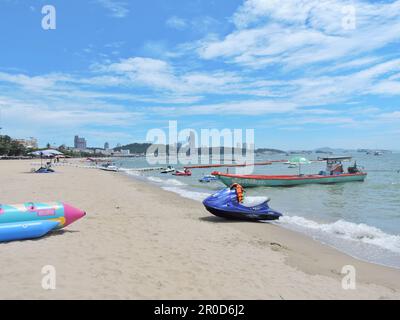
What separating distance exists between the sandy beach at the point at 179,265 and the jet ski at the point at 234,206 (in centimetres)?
128

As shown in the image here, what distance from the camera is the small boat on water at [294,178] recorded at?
94.9ft

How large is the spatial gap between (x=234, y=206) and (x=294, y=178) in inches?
750

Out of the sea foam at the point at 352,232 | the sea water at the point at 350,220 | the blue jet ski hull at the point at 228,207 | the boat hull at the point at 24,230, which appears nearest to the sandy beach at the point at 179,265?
the boat hull at the point at 24,230

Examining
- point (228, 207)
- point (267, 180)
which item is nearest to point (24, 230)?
point (228, 207)

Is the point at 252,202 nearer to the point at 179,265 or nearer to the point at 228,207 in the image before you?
the point at 228,207

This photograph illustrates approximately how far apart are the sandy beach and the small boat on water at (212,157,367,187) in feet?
59.8

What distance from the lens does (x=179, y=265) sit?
6508 mm

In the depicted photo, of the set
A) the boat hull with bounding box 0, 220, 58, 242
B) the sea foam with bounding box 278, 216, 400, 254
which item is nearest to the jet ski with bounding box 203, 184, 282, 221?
the sea foam with bounding box 278, 216, 400, 254

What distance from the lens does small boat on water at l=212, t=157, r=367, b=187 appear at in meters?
28.9

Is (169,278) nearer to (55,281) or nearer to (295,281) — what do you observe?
(55,281)

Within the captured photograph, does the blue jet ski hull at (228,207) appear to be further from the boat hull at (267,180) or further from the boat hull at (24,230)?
the boat hull at (267,180)

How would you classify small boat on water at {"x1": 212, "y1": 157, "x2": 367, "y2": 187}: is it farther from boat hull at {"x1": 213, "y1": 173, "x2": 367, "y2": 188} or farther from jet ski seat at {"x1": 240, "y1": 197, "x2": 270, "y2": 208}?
jet ski seat at {"x1": 240, "y1": 197, "x2": 270, "y2": 208}

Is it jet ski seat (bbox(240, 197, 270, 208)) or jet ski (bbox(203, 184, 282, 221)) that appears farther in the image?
jet ski seat (bbox(240, 197, 270, 208))
